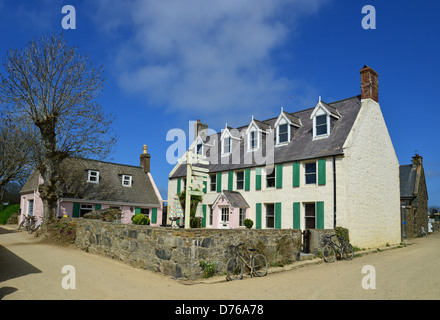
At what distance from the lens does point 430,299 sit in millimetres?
7461

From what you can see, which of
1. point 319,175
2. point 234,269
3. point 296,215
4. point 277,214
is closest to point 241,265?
point 234,269

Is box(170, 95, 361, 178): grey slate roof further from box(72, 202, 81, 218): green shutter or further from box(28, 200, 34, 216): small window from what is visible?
box(28, 200, 34, 216): small window

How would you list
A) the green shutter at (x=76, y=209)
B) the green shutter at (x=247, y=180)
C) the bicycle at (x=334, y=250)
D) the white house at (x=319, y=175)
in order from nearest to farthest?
1. the bicycle at (x=334, y=250)
2. the white house at (x=319, y=175)
3. the green shutter at (x=247, y=180)
4. the green shutter at (x=76, y=209)

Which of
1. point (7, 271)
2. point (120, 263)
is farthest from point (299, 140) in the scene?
point (7, 271)

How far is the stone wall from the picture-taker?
31.7 ft

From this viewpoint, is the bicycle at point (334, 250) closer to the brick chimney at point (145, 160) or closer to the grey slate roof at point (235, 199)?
the grey slate roof at point (235, 199)

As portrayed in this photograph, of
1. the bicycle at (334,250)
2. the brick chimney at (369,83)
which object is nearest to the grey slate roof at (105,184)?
the bicycle at (334,250)

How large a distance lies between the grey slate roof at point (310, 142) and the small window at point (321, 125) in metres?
0.42

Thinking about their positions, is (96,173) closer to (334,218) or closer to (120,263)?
(120,263)

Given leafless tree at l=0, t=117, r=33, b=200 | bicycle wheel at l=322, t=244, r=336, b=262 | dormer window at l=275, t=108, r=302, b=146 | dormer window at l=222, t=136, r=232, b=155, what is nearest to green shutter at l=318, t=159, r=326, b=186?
dormer window at l=275, t=108, r=302, b=146

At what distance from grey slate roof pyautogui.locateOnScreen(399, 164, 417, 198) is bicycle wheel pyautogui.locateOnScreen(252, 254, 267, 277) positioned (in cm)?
2387

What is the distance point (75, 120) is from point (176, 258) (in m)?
13.6

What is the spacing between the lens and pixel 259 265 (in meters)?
11.1

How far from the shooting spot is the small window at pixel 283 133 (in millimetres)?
21906
